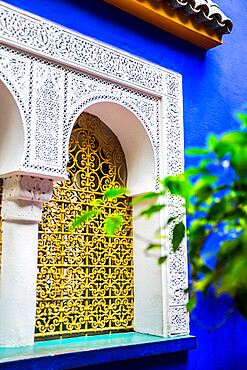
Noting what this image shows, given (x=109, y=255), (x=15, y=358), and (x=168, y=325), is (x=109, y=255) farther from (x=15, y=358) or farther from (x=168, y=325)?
(x=15, y=358)

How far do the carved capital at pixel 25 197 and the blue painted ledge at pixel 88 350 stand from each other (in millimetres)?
703

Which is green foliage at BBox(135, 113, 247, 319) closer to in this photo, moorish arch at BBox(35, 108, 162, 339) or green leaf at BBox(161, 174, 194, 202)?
green leaf at BBox(161, 174, 194, 202)

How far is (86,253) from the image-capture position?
2.95m

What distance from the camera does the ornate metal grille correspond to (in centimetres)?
275

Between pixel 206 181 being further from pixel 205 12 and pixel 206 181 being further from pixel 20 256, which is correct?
pixel 205 12

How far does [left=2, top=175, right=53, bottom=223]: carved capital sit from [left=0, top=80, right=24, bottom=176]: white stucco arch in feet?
0.28

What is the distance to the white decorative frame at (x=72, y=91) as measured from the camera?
254 cm

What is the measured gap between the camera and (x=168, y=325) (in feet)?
9.75

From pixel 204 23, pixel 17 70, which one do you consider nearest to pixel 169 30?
pixel 204 23

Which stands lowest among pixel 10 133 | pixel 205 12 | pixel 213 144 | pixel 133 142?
pixel 213 144

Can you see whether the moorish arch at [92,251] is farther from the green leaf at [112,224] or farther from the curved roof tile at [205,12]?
the green leaf at [112,224]

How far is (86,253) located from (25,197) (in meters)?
0.64

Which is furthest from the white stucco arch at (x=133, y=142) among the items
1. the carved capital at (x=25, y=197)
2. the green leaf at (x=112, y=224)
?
the green leaf at (x=112, y=224)

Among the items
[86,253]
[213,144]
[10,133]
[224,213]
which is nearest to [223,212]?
[224,213]
